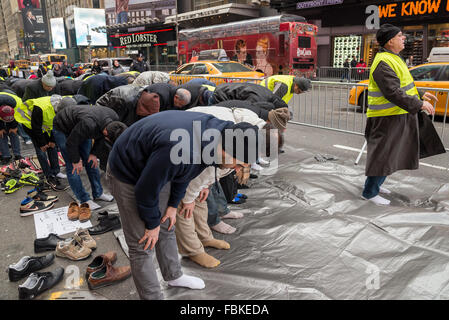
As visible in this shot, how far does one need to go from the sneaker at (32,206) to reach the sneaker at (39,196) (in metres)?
0.11

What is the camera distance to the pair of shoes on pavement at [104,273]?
2.68 meters

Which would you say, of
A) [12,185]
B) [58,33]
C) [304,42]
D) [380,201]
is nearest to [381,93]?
[380,201]

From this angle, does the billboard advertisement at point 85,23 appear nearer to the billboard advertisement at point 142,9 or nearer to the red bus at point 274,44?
the billboard advertisement at point 142,9

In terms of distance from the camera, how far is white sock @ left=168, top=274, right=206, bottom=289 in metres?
2.61

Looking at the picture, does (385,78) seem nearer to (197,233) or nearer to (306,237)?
(306,237)

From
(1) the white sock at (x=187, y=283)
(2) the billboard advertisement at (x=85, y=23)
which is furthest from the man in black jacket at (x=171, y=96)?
(2) the billboard advertisement at (x=85, y=23)

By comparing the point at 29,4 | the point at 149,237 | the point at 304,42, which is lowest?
the point at 149,237

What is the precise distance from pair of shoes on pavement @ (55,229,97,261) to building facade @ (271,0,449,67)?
2023cm

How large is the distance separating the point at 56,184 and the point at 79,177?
99 cm

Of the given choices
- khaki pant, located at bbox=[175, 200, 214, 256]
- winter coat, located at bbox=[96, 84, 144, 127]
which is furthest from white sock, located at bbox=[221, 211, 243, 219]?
winter coat, located at bbox=[96, 84, 144, 127]

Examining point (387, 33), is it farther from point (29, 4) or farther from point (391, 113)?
point (29, 4)

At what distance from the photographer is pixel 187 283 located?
261cm

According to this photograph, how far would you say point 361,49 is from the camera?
21.1 m
